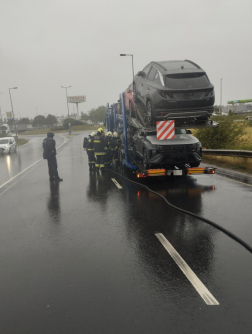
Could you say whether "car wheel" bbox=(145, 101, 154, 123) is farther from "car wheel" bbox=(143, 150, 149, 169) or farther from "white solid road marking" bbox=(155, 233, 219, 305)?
"white solid road marking" bbox=(155, 233, 219, 305)

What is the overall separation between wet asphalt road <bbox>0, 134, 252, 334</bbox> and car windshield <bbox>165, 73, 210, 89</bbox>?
301 centimetres

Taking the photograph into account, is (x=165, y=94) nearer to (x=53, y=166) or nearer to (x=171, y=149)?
(x=171, y=149)

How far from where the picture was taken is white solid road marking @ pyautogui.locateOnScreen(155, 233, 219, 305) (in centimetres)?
389

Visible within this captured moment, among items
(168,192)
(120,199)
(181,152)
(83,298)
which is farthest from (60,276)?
(181,152)

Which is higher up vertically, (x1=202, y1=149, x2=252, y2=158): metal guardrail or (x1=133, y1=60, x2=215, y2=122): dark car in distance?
(x1=133, y1=60, x2=215, y2=122): dark car in distance

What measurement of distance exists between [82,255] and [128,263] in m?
0.80

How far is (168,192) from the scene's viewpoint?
9758 mm

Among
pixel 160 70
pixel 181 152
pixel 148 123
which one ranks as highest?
pixel 160 70

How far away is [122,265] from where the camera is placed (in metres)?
4.86

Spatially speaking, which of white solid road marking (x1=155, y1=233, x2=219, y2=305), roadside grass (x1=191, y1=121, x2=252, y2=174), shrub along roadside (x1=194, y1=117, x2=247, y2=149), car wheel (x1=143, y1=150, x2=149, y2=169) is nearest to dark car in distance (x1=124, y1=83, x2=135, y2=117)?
car wheel (x1=143, y1=150, x2=149, y2=169)

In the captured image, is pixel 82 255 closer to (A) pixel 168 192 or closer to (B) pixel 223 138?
(A) pixel 168 192

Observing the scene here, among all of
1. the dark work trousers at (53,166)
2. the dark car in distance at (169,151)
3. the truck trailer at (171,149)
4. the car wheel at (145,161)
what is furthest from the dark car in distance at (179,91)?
the dark work trousers at (53,166)

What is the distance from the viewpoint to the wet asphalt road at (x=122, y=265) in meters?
3.54

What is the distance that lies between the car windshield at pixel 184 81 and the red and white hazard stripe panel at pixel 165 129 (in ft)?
3.43
